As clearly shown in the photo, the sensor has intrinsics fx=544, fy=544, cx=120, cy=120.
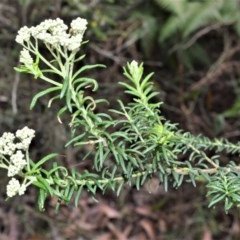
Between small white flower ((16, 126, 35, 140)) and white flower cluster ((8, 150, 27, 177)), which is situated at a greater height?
small white flower ((16, 126, 35, 140))

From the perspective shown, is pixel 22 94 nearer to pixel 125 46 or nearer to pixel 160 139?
pixel 125 46

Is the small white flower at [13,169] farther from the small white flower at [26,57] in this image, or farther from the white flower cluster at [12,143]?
the small white flower at [26,57]

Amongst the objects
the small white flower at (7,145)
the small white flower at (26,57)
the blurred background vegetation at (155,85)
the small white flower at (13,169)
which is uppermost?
the blurred background vegetation at (155,85)

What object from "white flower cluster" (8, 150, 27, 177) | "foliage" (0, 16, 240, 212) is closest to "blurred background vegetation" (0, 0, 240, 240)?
"foliage" (0, 16, 240, 212)

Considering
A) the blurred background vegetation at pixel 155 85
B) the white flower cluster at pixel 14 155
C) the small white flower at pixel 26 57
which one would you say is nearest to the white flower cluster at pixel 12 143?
the white flower cluster at pixel 14 155

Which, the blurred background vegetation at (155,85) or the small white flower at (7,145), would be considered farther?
the blurred background vegetation at (155,85)

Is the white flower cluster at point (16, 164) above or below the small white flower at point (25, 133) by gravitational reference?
below

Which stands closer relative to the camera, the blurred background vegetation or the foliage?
the foliage

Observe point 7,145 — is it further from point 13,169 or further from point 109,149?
point 109,149

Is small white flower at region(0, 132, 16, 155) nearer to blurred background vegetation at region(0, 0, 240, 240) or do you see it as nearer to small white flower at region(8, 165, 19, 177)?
small white flower at region(8, 165, 19, 177)

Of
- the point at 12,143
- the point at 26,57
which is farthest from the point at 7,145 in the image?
the point at 26,57
